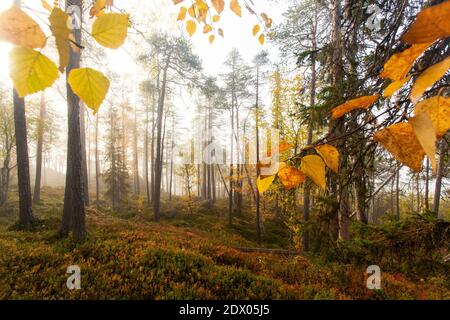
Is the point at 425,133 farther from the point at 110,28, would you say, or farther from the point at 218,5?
the point at 218,5

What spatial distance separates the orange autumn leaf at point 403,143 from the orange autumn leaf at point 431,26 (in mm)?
191

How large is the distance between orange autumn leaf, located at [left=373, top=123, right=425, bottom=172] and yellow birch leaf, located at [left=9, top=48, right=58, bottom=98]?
26.1 inches

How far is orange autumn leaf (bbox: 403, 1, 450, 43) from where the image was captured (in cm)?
31

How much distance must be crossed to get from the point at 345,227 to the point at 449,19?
234 inches

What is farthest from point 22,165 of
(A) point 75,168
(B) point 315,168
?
(B) point 315,168

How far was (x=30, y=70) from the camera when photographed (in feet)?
1.34

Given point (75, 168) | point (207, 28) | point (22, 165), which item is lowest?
point (75, 168)

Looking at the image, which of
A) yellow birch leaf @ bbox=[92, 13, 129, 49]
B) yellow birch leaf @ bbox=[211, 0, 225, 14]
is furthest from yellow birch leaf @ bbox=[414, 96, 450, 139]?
yellow birch leaf @ bbox=[211, 0, 225, 14]

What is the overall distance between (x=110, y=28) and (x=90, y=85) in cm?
11

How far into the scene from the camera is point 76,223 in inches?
258
